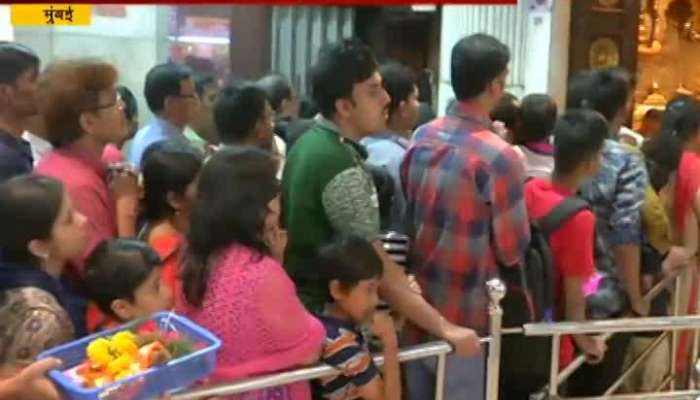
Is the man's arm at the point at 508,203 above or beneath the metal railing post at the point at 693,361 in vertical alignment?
above

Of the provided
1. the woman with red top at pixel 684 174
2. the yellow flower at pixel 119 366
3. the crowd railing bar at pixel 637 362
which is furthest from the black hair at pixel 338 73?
the woman with red top at pixel 684 174

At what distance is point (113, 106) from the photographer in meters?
2.60

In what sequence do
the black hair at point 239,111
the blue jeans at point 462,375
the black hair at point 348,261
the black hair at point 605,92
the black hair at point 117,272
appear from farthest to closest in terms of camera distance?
the black hair at point 605,92 → the black hair at point 239,111 → the blue jeans at point 462,375 → the black hair at point 348,261 → the black hair at point 117,272

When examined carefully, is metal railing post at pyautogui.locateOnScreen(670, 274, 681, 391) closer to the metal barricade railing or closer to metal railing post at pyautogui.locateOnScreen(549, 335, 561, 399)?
the metal barricade railing

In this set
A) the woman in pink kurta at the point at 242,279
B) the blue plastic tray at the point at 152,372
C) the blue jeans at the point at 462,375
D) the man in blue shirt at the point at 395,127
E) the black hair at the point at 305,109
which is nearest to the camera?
the blue plastic tray at the point at 152,372

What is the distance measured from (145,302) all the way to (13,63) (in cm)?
89

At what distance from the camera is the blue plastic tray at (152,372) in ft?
5.88

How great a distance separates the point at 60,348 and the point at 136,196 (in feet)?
2.46

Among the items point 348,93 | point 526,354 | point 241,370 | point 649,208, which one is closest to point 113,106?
point 348,93

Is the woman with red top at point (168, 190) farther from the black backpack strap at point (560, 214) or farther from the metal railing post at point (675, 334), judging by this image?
the metal railing post at point (675, 334)

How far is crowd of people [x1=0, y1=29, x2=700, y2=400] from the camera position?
205 cm

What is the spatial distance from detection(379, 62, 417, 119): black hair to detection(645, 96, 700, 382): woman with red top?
2.65ft

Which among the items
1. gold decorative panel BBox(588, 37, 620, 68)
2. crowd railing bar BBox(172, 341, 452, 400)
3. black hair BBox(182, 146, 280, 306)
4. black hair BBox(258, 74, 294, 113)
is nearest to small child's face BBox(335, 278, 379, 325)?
crowd railing bar BBox(172, 341, 452, 400)

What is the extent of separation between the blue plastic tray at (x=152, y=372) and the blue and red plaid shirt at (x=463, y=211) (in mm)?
861
